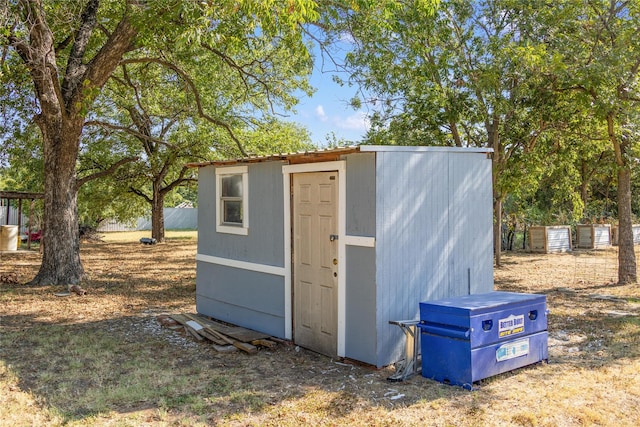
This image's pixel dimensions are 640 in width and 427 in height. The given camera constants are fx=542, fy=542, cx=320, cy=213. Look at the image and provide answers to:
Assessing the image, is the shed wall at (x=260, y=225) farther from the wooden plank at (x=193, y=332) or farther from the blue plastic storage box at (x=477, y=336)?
the blue plastic storage box at (x=477, y=336)

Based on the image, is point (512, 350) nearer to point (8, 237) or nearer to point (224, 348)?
point (224, 348)

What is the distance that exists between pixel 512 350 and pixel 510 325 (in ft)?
0.92

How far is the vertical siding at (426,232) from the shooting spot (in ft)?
19.7

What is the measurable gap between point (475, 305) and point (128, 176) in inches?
818

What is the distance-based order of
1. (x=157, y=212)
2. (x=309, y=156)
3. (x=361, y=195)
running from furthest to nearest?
(x=157, y=212) → (x=309, y=156) → (x=361, y=195)

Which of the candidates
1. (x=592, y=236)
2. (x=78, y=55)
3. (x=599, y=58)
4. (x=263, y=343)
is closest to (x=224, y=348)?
(x=263, y=343)

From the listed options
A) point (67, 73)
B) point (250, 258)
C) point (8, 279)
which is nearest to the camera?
point (250, 258)

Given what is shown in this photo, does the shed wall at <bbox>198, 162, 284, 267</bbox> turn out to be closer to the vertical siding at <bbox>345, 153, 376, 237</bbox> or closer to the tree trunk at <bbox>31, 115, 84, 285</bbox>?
the vertical siding at <bbox>345, 153, 376, 237</bbox>

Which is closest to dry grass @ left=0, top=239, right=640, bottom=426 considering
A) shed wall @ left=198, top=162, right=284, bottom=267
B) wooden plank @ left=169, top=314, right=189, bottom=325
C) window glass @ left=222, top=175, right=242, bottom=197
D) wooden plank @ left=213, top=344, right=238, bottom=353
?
wooden plank @ left=213, top=344, right=238, bottom=353

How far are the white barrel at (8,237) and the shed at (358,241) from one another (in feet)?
53.4

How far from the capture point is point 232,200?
27.5 feet

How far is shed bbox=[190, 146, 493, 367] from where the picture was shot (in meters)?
6.03

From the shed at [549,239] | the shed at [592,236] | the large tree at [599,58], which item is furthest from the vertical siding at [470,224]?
the shed at [592,236]

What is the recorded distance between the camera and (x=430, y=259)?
21.0 feet
